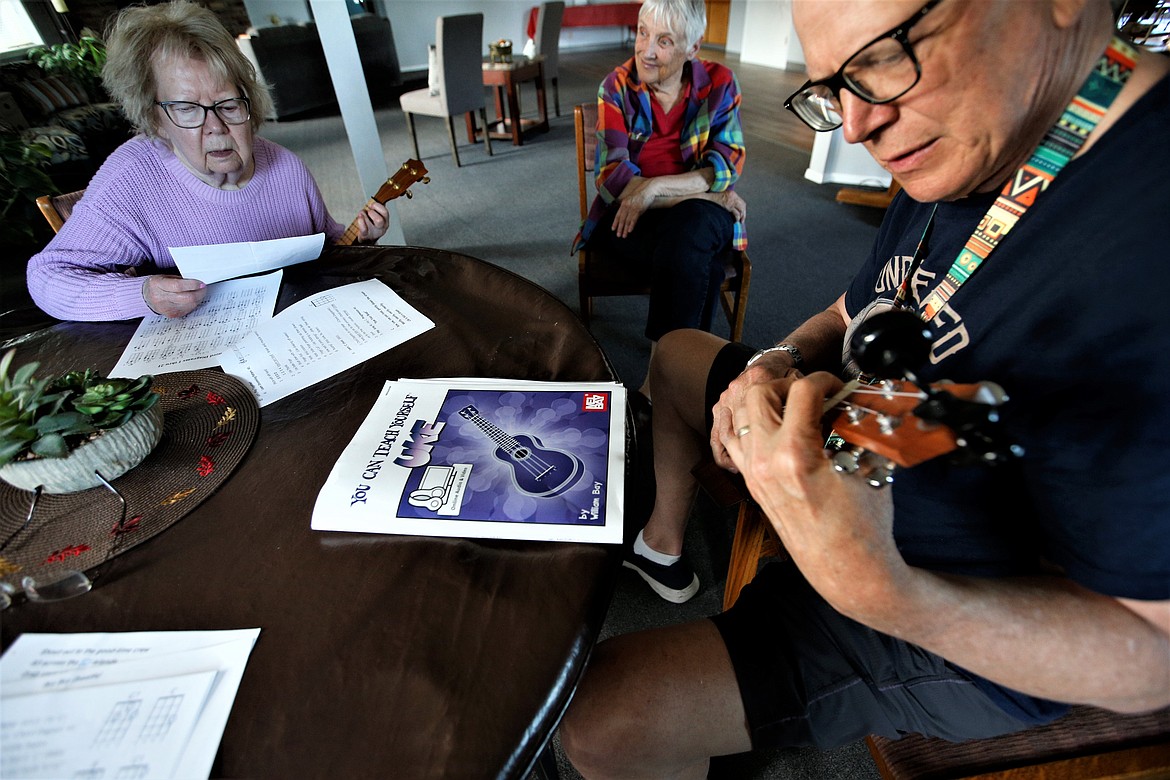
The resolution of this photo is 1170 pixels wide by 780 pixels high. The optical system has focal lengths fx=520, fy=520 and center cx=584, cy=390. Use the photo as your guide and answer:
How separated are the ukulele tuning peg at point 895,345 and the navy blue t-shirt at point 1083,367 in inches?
4.1

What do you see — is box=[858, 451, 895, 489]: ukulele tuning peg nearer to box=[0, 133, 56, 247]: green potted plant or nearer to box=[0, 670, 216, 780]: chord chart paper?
box=[0, 670, 216, 780]: chord chart paper

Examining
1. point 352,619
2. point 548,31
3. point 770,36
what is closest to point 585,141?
point 352,619

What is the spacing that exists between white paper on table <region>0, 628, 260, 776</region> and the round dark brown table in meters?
0.01

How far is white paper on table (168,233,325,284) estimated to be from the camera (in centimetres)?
111

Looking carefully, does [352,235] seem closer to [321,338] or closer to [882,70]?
[321,338]

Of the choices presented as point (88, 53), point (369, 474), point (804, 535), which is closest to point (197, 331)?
point (369, 474)

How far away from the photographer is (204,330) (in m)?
1.02

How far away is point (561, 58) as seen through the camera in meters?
9.08

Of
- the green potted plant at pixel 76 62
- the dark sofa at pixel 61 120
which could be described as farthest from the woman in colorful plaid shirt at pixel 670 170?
the green potted plant at pixel 76 62

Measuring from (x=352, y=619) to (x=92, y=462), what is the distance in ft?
1.43

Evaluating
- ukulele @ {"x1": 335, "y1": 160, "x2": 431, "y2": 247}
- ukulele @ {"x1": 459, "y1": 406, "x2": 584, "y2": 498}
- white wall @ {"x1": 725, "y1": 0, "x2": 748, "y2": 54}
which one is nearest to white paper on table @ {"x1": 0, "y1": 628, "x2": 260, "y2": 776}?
ukulele @ {"x1": 459, "y1": 406, "x2": 584, "y2": 498}

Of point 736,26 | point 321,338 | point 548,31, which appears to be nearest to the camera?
point 321,338

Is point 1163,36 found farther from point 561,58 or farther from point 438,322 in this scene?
point 561,58

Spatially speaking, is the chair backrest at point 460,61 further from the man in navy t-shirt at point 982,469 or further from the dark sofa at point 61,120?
the man in navy t-shirt at point 982,469
